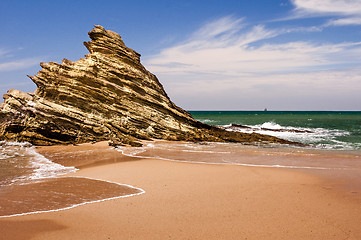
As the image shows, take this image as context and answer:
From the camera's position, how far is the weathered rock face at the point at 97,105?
15.8m

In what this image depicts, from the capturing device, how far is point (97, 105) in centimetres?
1711

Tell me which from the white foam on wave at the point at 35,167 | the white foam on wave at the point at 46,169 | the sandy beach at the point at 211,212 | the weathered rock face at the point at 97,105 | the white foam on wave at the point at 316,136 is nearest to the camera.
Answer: the sandy beach at the point at 211,212

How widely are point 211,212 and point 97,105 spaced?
13716 millimetres

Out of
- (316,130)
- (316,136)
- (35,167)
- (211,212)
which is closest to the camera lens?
(211,212)

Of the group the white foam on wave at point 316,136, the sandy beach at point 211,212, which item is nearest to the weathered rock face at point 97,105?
the white foam on wave at point 316,136

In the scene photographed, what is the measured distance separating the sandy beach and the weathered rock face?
371 inches

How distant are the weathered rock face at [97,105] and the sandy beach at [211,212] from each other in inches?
371

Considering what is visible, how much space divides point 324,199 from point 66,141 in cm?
1469

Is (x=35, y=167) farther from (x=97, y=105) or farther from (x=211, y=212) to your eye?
(x=97, y=105)

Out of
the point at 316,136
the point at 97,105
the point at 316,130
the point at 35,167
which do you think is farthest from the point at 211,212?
the point at 316,130

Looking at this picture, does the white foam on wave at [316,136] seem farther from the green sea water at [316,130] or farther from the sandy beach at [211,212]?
the sandy beach at [211,212]

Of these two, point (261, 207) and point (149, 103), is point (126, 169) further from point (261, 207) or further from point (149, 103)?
point (149, 103)

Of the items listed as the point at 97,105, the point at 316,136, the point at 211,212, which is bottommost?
the point at 211,212

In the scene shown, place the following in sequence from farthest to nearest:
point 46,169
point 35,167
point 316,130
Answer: point 316,130 < point 35,167 < point 46,169
